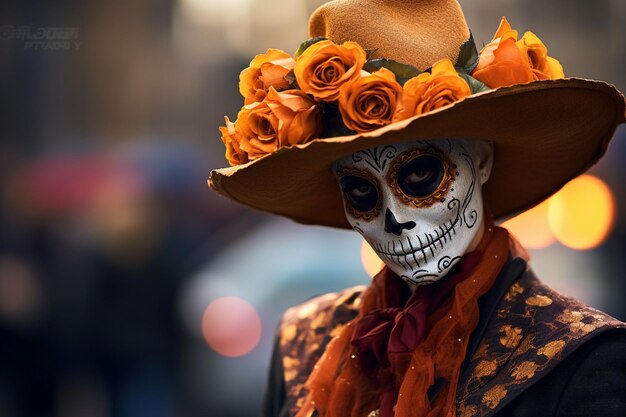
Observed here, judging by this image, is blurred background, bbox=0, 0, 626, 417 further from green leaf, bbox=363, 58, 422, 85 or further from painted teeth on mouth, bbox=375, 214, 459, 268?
green leaf, bbox=363, 58, 422, 85

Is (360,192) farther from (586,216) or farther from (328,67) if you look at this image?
(586,216)

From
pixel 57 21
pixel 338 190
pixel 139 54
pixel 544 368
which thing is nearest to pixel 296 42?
pixel 139 54

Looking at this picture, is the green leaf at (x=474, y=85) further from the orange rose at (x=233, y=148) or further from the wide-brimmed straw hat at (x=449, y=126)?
the orange rose at (x=233, y=148)

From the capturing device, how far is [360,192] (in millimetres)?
2818

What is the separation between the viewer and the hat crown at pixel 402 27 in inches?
108

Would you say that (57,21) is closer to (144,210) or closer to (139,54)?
(144,210)

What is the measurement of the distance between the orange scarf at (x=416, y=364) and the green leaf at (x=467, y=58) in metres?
0.46

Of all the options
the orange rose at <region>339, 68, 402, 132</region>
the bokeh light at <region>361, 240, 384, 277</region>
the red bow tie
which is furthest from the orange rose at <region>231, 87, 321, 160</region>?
the bokeh light at <region>361, 240, 384, 277</region>

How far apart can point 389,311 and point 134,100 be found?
23.7ft

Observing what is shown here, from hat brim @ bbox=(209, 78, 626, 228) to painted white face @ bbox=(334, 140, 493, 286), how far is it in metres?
0.08

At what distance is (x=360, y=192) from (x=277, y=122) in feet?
1.04

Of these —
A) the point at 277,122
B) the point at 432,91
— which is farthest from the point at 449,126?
the point at 277,122

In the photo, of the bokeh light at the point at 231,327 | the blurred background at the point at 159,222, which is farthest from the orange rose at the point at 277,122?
the bokeh light at the point at 231,327

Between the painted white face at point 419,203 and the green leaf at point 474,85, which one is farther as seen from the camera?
the painted white face at point 419,203
